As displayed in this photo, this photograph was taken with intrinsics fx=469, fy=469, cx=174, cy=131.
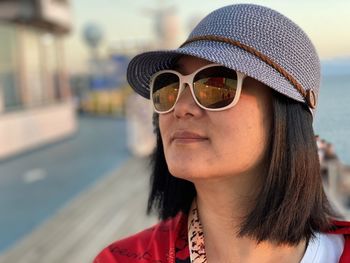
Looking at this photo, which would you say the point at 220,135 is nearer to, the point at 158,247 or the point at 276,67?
the point at 276,67

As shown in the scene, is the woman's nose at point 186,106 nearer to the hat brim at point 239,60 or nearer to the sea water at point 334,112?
the hat brim at point 239,60


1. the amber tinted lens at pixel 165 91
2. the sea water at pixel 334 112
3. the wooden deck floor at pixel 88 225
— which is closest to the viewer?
the amber tinted lens at pixel 165 91

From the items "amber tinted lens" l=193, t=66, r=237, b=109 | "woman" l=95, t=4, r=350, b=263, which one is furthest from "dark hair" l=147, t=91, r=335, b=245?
"amber tinted lens" l=193, t=66, r=237, b=109

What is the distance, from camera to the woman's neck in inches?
43.4

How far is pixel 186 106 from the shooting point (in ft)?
3.36

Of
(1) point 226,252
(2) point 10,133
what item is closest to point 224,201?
(1) point 226,252

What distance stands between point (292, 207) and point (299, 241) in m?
0.10

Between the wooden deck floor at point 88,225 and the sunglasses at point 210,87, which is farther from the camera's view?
the wooden deck floor at point 88,225

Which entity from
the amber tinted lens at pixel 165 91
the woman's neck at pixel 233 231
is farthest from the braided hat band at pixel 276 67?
the woman's neck at pixel 233 231

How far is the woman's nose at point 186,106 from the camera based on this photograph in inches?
40.0

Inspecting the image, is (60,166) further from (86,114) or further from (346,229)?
(86,114)

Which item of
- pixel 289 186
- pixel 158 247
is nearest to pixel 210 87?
pixel 289 186

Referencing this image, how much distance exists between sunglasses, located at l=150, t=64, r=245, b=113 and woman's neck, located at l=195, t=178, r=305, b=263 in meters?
0.19

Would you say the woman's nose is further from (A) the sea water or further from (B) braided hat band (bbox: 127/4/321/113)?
(A) the sea water
